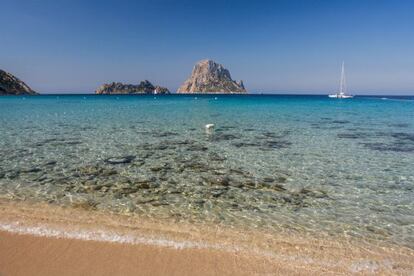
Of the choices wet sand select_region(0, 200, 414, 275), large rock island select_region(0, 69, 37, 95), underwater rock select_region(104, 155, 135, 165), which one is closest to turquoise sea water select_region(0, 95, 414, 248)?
underwater rock select_region(104, 155, 135, 165)

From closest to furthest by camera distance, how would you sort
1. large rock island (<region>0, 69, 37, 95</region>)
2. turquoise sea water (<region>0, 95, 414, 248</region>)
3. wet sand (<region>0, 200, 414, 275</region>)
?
wet sand (<region>0, 200, 414, 275</region>) → turquoise sea water (<region>0, 95, 414, 248</region>) → large rock island (<region>0, 69, 37, 95</region>)

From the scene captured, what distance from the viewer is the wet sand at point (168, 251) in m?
5.40

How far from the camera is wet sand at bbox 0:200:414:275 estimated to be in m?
5.40

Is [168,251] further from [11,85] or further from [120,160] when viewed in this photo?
[11,85]

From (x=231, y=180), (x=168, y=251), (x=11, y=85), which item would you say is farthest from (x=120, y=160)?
(x=11, y=85)

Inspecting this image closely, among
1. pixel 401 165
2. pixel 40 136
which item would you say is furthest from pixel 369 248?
pixel 40 136

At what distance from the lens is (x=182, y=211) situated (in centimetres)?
825

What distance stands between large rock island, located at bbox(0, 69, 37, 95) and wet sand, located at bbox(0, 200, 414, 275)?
16750 centimetres

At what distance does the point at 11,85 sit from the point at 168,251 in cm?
18793

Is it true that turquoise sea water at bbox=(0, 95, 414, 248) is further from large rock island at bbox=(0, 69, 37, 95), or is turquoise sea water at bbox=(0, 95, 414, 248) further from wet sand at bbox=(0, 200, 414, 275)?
large rock island at bbox=(0, 69, 37, 95)

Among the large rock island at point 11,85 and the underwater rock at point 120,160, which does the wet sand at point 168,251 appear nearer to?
the underwater rock at point 120,160

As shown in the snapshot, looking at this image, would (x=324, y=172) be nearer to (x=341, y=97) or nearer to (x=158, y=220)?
(x=158, y=220)

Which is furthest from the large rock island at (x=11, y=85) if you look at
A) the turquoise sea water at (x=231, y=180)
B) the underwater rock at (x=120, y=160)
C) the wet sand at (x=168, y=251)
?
the wet sand at (x=168, y=251)

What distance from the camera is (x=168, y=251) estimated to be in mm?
5988
